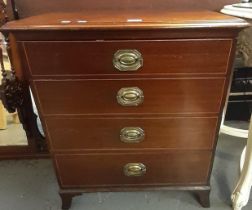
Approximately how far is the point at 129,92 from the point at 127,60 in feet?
0.36

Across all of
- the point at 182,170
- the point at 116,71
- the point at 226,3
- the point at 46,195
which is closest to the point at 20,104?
the point at 46,195

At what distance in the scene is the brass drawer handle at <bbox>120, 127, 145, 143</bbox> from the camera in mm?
928

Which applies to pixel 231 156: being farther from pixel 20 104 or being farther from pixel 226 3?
pixel 20 104

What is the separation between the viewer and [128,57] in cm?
78

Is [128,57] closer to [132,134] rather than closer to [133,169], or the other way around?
[132,134]

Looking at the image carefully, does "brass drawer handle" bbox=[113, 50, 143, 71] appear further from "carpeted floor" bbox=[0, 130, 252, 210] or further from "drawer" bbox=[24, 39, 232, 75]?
"carpeted floor" bbox=[0, 130, 252, 210]

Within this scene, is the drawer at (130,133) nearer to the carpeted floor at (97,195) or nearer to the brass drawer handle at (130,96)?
the brass drawer handle at (130,96)

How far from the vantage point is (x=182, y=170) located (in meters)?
1.03

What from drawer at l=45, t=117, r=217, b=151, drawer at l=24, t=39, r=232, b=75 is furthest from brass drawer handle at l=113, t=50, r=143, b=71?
drawer at l=45, t=117, r=217, b=151

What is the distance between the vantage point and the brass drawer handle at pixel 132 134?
0.93 meters

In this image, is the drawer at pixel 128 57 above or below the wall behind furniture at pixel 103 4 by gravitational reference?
below

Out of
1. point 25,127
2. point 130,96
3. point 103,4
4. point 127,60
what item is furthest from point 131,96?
point 25,127

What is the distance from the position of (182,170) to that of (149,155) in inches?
6.0

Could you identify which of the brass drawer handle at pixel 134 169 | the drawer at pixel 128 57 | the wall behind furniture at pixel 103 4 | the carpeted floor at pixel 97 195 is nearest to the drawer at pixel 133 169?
the brass drawer handle at pixel 134 169
